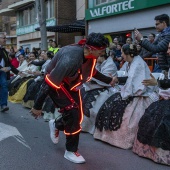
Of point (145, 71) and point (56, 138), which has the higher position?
point (145, 71)

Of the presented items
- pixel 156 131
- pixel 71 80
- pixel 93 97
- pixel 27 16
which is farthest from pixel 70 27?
pixel 156 131

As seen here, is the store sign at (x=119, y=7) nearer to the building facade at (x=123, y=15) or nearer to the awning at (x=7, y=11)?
the building facade at (x=123, y=15)

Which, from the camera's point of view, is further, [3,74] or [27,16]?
[27,16]

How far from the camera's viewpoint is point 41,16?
48.2 ft

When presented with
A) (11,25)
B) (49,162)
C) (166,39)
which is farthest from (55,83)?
(11,25)

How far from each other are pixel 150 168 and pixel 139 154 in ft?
1.52

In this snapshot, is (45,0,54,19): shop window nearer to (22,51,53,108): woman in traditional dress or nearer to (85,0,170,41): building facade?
(85,0,170,41): building facade

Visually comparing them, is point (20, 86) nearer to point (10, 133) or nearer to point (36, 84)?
point (36, 84)

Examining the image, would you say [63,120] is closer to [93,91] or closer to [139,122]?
[139,122]

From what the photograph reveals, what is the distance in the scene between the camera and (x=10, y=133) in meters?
5.89

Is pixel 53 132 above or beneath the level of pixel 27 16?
beneath

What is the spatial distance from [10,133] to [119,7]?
29.0 ft

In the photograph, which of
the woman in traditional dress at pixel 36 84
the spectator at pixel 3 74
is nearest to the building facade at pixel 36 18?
the woman in traditional dress at pixel 36 84

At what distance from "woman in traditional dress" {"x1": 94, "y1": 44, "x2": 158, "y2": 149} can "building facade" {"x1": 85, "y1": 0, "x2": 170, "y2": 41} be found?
6.40 metres
